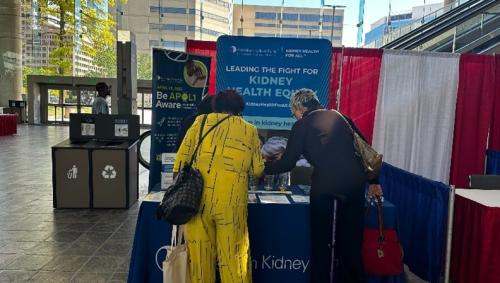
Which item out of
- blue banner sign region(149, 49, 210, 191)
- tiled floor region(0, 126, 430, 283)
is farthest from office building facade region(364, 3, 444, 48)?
tiled floor region(0, 126, 430, 283)

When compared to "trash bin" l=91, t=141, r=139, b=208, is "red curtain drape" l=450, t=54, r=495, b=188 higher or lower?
higher

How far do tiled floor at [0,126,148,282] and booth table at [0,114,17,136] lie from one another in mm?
8012

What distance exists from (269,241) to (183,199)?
1012 millimetres

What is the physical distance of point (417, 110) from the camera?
5.45 metres

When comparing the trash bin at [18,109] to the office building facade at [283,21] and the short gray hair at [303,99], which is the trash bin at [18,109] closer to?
the office building facade at [283,21]

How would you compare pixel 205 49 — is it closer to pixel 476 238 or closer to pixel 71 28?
pixel 476 238

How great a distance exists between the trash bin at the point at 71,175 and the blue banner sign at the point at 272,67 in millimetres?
2220

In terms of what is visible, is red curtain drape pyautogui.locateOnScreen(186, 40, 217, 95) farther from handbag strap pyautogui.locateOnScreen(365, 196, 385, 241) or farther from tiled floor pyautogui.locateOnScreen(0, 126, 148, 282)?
handbag strap pyautogui.locateOnScreen(365, 196, 385, 241)

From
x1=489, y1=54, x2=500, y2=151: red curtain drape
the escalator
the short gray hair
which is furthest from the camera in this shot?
the escalator

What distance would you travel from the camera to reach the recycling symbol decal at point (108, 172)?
5.18 m

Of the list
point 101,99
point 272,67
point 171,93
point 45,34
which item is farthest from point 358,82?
point 45,34

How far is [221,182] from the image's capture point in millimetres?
2188

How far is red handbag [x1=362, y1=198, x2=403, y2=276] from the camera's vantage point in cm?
266

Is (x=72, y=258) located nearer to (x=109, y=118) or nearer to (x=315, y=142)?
(x=109, y=118)
